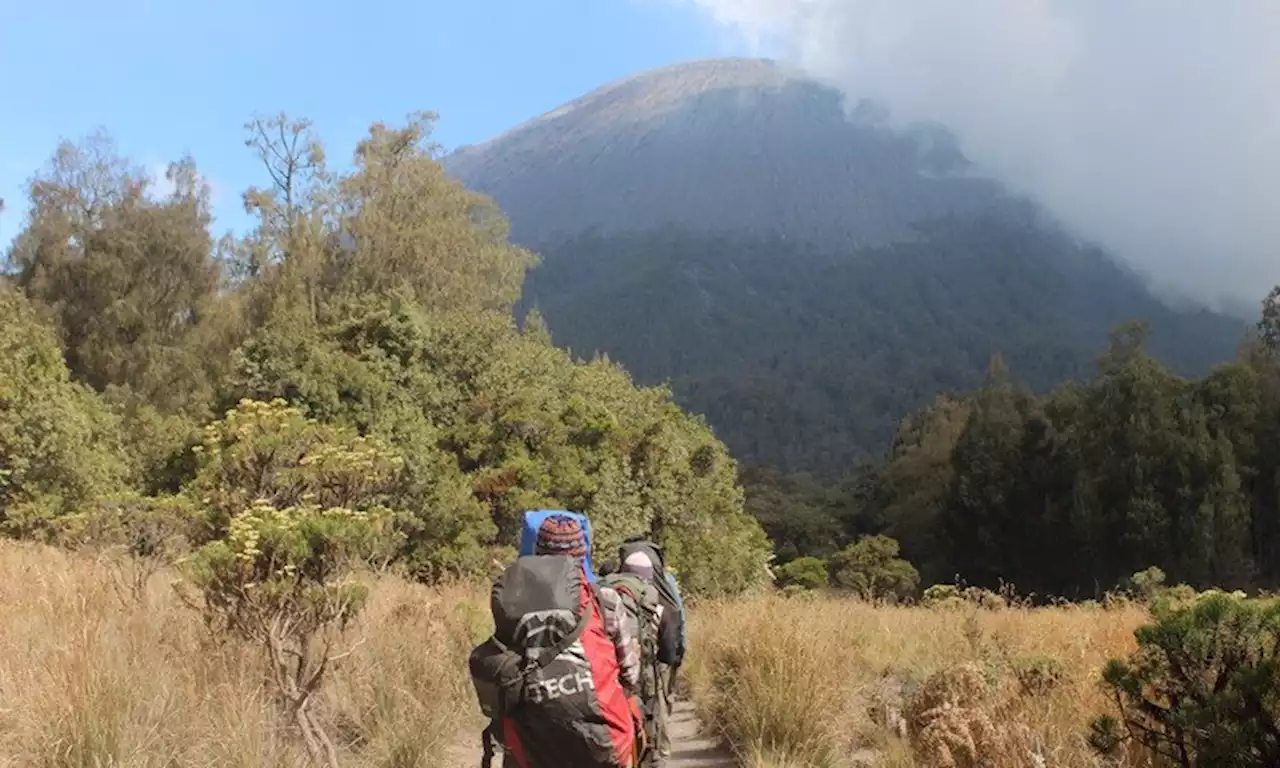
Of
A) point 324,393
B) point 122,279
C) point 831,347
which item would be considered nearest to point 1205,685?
point 324,393

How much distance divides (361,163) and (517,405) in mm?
15307

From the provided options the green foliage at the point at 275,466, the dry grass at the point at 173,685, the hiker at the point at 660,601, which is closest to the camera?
the dry grass at the point at 173,685

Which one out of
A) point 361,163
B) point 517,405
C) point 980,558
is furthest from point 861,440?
point 517,405

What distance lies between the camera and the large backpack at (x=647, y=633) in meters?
4.00

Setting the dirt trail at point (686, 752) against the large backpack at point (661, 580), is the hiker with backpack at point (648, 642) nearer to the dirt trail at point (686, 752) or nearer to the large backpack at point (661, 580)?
the large backpack at point (661, 580)

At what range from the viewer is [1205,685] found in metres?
3.49

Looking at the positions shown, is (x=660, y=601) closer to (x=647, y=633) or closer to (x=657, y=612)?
(x=657, y=612)

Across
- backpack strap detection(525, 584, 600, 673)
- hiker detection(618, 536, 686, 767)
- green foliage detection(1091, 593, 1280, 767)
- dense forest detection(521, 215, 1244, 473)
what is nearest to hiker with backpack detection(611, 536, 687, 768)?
hiker detection(618, 536, 686, 767)

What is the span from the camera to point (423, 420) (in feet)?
52.7

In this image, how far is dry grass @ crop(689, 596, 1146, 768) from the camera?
399cm

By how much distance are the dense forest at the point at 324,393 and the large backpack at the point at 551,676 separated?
6.47ft

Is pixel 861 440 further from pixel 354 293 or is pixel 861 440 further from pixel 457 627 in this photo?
pixel 457 627

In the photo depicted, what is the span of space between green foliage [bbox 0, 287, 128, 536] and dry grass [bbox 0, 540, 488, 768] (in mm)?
9431

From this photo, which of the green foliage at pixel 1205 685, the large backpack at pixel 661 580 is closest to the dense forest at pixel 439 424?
the large backpack at pixel 661 580
